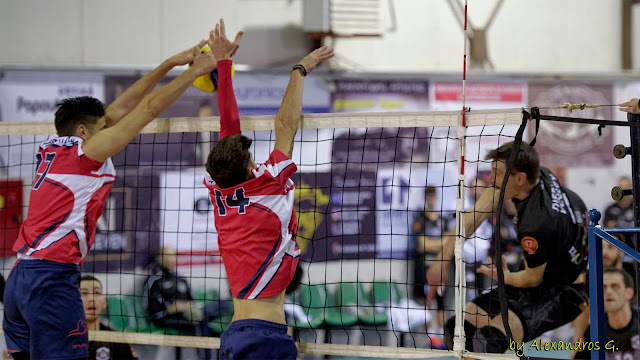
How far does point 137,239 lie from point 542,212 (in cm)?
589

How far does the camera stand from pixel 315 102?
9.77 metres

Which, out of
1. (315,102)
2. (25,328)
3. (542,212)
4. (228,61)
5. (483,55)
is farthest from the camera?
(483,55)

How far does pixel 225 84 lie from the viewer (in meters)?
4.22

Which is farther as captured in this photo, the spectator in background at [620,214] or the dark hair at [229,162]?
the spectator in background at [620,214]

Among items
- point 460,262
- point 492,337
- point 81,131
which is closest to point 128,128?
point 81,131

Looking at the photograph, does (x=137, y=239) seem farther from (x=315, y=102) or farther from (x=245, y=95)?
(x=315, y=102)

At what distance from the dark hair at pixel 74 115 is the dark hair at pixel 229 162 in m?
0.96

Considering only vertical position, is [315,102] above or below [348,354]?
above

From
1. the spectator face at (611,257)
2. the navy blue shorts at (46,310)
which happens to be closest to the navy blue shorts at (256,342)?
the navy blue shorts at (46,310)

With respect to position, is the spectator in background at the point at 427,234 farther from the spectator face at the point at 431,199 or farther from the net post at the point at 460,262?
the net post at the point at 460,262

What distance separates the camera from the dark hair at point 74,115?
13.5 feet

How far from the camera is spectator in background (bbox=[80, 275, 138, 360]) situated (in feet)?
20.7

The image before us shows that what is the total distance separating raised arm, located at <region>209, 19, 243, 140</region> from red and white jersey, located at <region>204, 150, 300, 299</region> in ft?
1.70

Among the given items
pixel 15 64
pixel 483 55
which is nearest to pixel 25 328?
pixel 15 64
